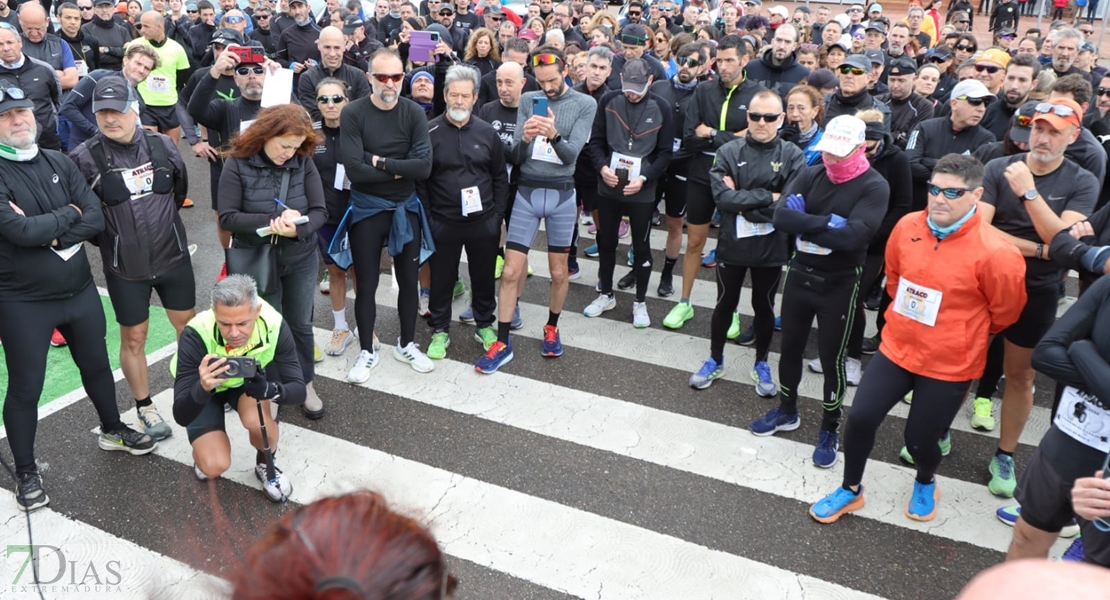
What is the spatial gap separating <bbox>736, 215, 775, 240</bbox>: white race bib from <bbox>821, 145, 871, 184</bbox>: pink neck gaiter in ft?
2.55

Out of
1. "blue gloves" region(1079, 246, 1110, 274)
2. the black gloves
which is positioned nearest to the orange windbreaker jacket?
"blue gloves" region(1079, 246, 1110, 274)

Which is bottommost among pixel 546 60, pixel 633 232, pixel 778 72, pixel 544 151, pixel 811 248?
pixel 633 232

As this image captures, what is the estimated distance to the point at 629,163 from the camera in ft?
22.3

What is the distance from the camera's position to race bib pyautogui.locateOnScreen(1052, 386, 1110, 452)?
334 cm

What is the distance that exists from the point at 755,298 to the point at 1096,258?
88.8 inches

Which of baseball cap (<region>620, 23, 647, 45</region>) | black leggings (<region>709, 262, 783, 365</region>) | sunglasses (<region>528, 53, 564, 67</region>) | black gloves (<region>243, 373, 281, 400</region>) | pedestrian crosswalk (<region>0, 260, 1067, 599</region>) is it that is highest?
sunglasses (<region>528, 53, 564, 67</region>)

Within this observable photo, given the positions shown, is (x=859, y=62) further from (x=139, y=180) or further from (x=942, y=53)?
(x=139, y=180)

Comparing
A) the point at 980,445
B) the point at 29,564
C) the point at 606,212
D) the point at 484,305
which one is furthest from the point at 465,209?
the point at 980,445

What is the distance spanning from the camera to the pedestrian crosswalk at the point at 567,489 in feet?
13.6

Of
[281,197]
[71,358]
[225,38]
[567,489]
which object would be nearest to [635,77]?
[281,197]

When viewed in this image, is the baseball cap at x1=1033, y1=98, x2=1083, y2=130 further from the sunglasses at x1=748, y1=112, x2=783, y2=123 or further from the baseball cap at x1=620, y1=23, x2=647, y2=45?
the baseball cap at x1=620, y1=23, x2=647, y2=45

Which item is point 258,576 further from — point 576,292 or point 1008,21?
point 1008,21

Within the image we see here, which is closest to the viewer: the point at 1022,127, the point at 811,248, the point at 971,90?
the point at 811,248

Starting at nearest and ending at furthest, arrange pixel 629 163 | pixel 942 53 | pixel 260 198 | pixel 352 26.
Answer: pixel 260 198, pixel 629 163, pixel 942 53, pixel 352 26
